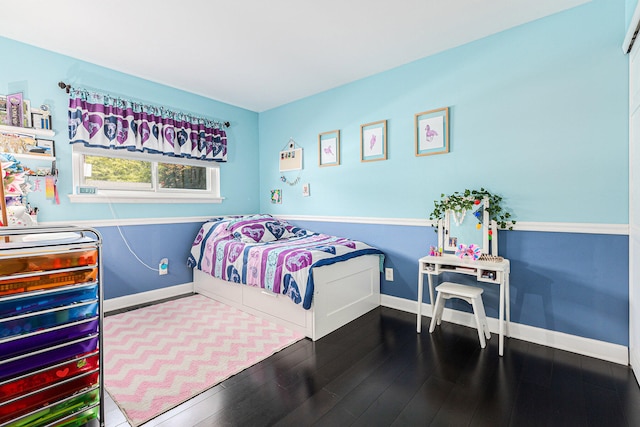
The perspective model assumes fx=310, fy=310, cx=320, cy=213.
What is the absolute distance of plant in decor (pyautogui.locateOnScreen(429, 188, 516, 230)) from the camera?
2424 millimetres

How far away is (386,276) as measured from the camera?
10.3 ft

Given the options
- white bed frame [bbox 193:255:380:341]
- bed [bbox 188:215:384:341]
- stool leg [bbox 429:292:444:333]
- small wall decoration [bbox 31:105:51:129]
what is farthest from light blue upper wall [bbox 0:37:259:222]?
stool leg [bbox 429:292:444:333]

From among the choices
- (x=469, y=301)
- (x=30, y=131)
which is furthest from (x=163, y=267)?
(x=469, y=301)

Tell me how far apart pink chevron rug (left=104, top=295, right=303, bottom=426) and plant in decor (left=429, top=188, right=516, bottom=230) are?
1.65 meters

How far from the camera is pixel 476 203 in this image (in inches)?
97.3

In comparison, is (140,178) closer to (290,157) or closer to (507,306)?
(290,157)

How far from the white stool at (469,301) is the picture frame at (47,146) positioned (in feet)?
11.2

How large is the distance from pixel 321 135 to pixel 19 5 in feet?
8.48

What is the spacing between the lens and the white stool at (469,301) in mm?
2236

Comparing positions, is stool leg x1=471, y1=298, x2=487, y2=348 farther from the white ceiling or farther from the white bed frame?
the white ceiling

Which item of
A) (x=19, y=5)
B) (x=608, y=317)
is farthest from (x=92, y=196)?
(x=608, y=317)

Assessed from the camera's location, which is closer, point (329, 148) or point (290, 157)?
point (329, 148)

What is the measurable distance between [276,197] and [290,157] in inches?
22.5

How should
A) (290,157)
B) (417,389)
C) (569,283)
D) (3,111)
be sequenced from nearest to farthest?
(417,389) → (569,283) → (3,111) → (290,157)
